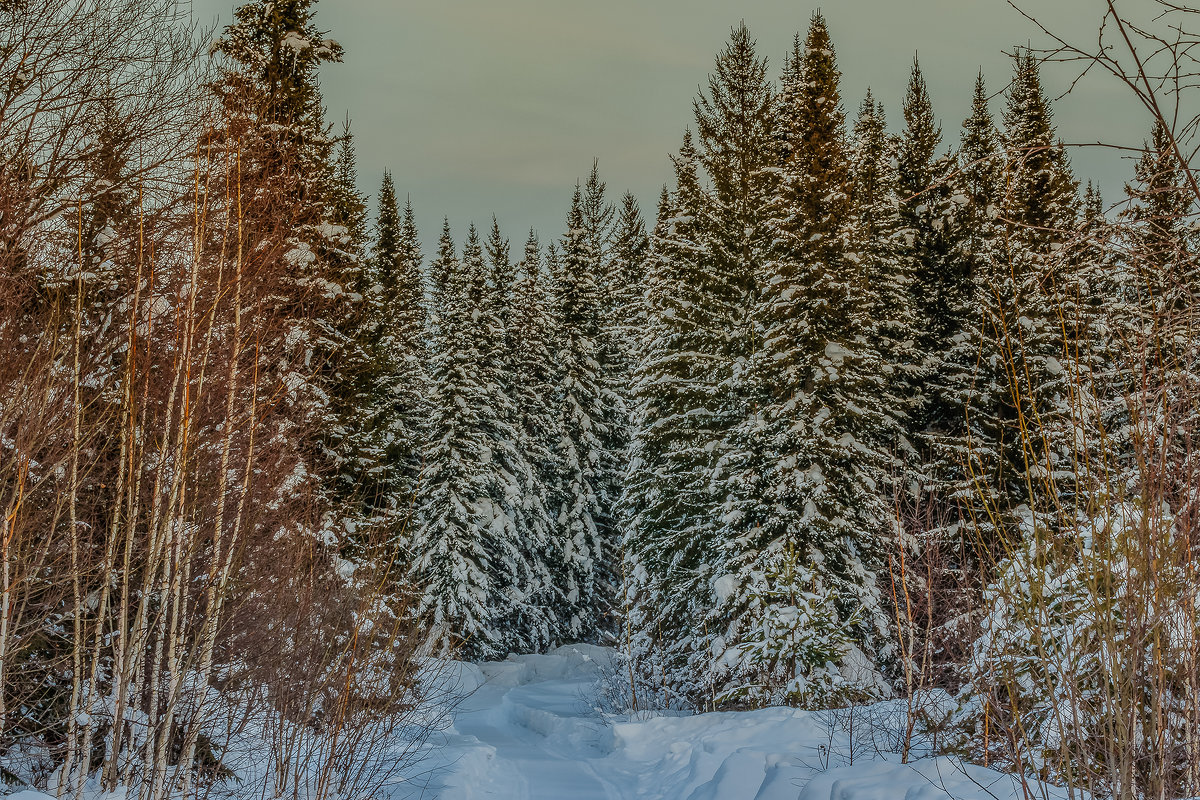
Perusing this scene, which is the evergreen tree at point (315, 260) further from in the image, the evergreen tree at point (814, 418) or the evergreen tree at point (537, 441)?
the evergreen tree at point (537, 441)

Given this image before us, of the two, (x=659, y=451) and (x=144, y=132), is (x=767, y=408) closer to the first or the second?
(x=659, y=451)

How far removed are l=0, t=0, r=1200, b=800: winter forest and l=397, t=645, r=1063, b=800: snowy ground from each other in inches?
12.5

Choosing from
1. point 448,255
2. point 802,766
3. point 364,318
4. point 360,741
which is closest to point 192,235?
point 360,741

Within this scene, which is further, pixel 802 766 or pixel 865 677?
pixel 865 677

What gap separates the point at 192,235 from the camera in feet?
23.4

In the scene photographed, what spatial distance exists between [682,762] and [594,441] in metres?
19.8

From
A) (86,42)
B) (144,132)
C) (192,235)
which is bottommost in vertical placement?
(192,235)

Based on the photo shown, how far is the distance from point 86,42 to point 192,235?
219 cm

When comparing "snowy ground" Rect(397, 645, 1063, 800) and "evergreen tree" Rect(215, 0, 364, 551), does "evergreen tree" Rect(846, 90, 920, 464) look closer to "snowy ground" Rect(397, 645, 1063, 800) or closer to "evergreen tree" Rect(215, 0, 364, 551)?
"snowy ground" Rect(397, 645, 1063, 800)

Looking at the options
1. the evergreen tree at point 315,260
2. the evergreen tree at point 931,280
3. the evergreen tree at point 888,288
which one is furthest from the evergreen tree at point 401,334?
the evergreen tree at point 931,280

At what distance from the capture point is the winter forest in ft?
10.1

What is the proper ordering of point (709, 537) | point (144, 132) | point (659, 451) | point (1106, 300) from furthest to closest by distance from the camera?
point (659, 451), point (709, 537), point (144, 132), point (1106, 300)

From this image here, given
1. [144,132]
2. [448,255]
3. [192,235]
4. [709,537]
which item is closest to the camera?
[192,235]

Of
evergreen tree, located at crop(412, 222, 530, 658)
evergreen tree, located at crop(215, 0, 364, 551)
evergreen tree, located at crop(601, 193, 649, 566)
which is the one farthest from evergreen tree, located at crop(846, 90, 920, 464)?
evergreen tree, located at crop(412, 222, 530, 658)
